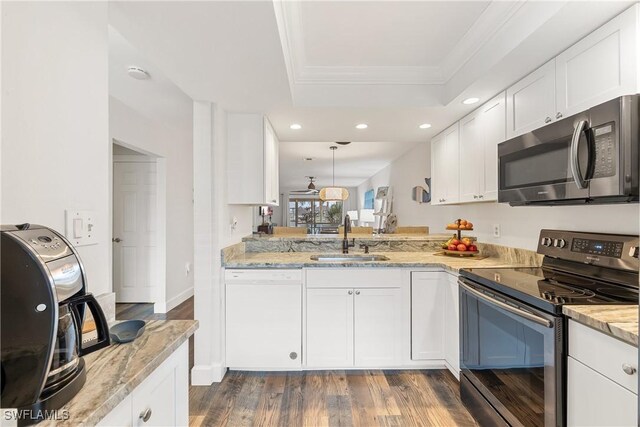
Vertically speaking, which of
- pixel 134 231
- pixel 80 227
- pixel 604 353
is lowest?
pixel 604 353

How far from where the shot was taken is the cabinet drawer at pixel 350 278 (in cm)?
235

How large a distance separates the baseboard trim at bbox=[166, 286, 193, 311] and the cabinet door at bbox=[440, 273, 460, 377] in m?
3.28

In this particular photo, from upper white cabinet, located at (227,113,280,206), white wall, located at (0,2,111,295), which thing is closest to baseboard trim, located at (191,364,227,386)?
upper white cabinet, located at (227,113,280,206)

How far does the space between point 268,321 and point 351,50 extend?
2044mm

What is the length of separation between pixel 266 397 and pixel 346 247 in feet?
4.65

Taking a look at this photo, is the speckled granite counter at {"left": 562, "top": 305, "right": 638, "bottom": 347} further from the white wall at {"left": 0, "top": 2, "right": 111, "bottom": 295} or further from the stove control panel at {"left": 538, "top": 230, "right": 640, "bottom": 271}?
the white wall at {"left": 0, "top": 2, "right": 111, "bottom": 295}

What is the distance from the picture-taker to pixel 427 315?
237cm

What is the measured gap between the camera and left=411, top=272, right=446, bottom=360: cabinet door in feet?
7.76

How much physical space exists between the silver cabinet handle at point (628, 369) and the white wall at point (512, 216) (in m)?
0.84

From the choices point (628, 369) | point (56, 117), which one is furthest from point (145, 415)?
point (628, 369)

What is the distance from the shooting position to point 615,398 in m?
1.03

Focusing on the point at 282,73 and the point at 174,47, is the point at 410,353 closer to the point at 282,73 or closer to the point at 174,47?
the point at 282,73

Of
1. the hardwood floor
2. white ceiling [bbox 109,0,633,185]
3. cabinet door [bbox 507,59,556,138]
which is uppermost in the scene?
white ceiling [bbox 109,0,633,185]

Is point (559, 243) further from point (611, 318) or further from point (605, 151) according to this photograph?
point (611, 318)
